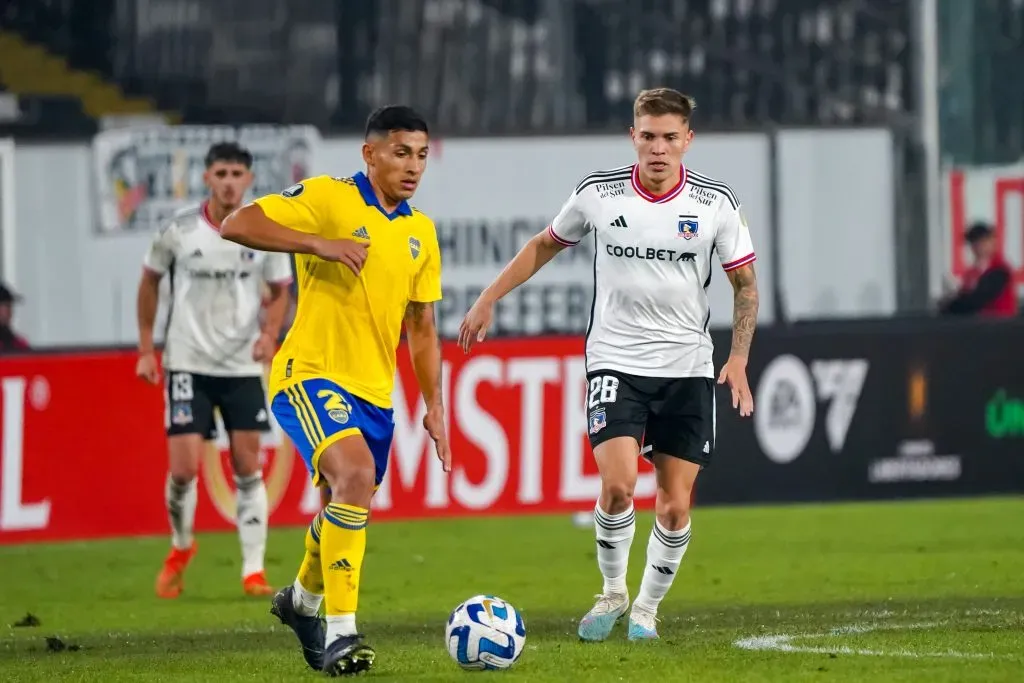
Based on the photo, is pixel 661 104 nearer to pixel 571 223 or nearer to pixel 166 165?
pixel 571 223

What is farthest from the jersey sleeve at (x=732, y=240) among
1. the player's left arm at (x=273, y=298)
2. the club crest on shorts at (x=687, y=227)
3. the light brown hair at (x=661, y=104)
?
the player's left arm at (x=273, y=298)

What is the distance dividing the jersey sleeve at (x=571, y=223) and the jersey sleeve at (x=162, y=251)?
335cm

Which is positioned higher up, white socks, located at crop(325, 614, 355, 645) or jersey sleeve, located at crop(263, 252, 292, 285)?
jersey sleeve, located at crop(263, 252, 292, 285)

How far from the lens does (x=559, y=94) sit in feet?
65.3

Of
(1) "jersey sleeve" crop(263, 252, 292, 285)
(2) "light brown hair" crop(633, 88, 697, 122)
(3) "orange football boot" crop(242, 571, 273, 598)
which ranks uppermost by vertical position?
(2) "light brown hair" crop(633, 88, 697, 122)

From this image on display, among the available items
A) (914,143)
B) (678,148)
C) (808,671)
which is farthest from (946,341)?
(808,671)

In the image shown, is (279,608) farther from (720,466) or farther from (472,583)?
(720,466)

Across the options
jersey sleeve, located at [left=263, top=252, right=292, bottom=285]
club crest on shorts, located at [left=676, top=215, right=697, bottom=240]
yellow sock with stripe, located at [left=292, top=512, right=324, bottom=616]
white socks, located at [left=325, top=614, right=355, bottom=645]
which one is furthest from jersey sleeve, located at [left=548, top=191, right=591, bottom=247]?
jersey sleeve, located at [left=263, top=252, right=292, bottom=285]

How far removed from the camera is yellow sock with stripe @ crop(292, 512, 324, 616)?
7281mm

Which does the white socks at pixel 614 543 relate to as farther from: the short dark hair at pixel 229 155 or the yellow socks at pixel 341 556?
the short dark hair at pixel 229 155

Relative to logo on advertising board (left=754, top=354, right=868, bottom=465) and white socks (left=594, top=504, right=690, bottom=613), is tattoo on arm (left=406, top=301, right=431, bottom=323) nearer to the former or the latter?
white socks (left=594, top=504, right=690, bottom=613)

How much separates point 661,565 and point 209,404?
371cm

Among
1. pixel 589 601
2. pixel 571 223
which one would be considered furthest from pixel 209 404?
pixel 571 223

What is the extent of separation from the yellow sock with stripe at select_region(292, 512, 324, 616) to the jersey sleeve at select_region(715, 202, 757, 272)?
7.14ft
